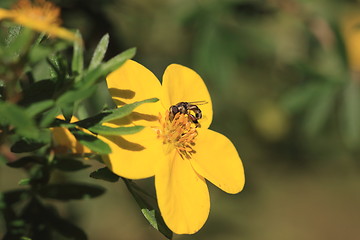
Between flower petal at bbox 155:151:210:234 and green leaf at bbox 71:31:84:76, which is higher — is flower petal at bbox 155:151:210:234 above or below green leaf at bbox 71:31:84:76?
below

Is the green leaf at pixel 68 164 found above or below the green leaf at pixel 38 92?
below

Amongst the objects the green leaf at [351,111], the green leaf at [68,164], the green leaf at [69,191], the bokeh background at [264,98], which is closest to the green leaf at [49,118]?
the green leaf at [68,164]

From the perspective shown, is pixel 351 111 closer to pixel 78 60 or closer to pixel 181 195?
pixel 181 195

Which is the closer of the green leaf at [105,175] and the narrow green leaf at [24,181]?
the green leaf at [105,175]

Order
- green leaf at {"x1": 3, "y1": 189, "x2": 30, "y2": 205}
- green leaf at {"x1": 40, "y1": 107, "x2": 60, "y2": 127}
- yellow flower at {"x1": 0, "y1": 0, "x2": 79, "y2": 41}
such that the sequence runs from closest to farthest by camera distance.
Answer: yellow flower at {"x1": 0, "y1": 0, "x2": 79, "y2": 41} → green leaf at {"x1": 40, "y1": 107, "x2": 60, "y2": 127} → green leaf at {"x1": 3, "y1": 189, "x2": 30, "y2": 205}

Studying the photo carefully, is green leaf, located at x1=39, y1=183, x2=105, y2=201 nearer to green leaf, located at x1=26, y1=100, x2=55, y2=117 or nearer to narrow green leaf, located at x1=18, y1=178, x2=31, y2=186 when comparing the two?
narrow green leaf, located at x1=18, y1=178, x2=31, y2=186

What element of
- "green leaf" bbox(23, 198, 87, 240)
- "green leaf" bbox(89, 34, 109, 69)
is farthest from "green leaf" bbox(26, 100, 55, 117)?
"green leaf" bbox(23, 198, 87, 240)

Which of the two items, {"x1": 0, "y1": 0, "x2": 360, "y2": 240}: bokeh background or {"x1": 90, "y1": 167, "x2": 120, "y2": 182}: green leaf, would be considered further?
{"x1": 0, "y1": 0, "x2": 360, "y2": 240}: bokeh background

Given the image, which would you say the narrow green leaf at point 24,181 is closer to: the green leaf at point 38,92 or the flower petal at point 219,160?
the green leaf at point 38,92
